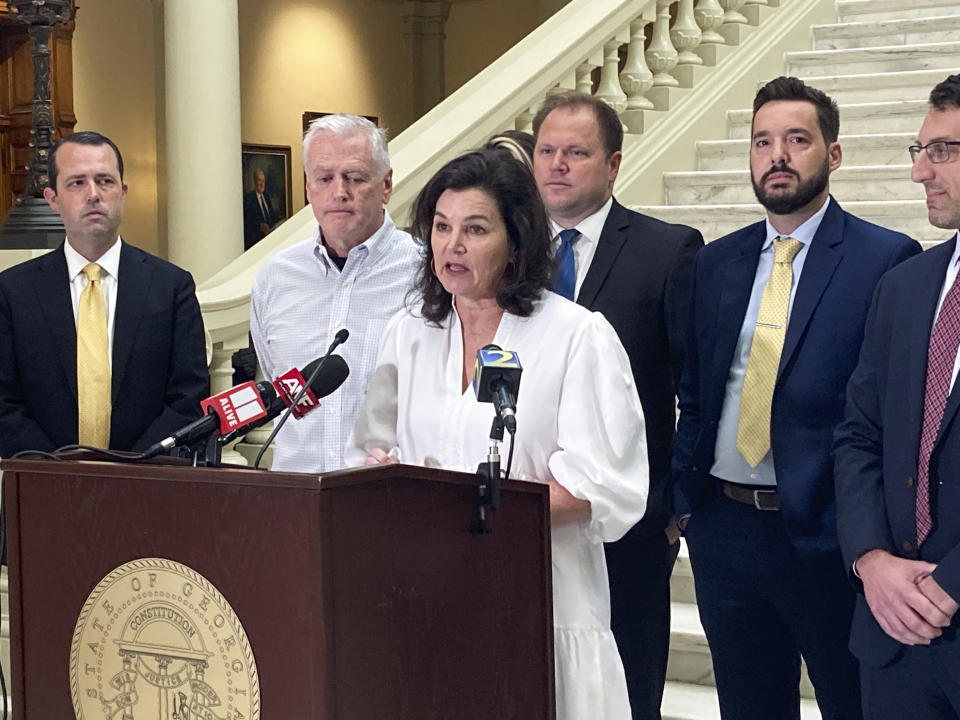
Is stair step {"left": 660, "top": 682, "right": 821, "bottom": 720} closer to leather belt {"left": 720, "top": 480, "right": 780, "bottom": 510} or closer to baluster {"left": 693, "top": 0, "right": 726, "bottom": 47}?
leather belt {"left": 720, "top": 480, "right": 780, "bottom": 510}

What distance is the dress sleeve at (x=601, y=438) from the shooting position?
7.93 feet

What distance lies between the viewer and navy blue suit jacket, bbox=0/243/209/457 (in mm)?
3473

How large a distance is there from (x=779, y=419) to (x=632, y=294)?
1.61ft

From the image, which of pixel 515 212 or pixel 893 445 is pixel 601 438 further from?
pixel 893 445

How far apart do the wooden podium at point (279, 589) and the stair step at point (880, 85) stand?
18.6ft

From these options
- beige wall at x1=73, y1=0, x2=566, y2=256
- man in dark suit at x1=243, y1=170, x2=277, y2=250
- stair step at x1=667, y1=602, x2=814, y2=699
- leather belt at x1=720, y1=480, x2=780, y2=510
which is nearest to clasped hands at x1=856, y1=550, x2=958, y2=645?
leather belt at x1=720, y1=480, x2=780, y2=510

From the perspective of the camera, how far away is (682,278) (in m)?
3.38

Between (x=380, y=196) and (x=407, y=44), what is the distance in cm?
1240

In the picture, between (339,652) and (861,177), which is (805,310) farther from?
(861,177)

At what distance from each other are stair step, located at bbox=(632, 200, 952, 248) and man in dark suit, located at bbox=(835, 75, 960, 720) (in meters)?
2.75

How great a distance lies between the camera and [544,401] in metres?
2.48

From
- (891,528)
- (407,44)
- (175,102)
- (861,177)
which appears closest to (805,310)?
(891,528)

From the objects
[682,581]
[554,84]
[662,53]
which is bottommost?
[682,581]

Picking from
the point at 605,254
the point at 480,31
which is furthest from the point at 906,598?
the point at 480,31
